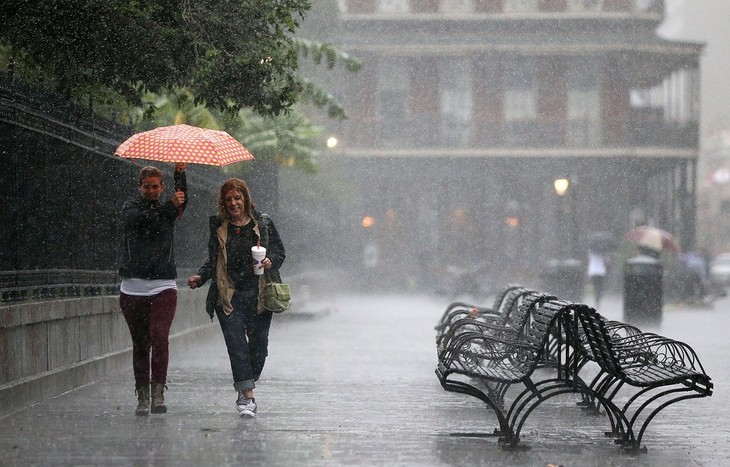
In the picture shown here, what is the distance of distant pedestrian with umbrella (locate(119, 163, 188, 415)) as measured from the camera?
342 inches

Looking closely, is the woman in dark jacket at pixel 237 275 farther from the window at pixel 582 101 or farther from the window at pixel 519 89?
the window at pixel 519 89

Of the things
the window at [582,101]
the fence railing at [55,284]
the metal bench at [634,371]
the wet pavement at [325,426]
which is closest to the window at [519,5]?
the window at [582,101]

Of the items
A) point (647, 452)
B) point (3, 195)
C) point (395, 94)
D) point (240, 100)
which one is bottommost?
point (647, 452)

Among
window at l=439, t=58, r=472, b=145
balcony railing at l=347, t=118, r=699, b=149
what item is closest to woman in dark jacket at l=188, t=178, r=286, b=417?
balcony railing at l=347, t=118, r=699, b=149

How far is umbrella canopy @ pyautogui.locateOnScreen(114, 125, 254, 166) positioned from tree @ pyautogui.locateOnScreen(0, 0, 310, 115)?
101cm

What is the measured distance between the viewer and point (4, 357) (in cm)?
853

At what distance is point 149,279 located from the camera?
8.70 m

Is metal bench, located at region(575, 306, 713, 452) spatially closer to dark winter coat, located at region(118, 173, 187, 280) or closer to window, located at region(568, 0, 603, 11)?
dark winter coat, located at region(118, 173, 187, 280)

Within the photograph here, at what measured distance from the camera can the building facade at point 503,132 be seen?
43.4 metres

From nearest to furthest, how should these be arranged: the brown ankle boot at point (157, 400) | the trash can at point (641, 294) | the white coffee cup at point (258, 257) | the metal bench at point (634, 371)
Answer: the metal bench at point (634, 371), the white coffee cup at point (258, 257), the brown ankle boot at point (157, 400), the trash can at point (641, 294)

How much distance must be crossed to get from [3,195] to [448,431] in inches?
146

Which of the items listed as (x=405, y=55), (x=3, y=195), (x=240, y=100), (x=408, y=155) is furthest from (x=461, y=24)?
(x=3, y=195)

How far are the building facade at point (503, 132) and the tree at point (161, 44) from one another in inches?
1259

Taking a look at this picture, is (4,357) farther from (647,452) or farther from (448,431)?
(647,452)
